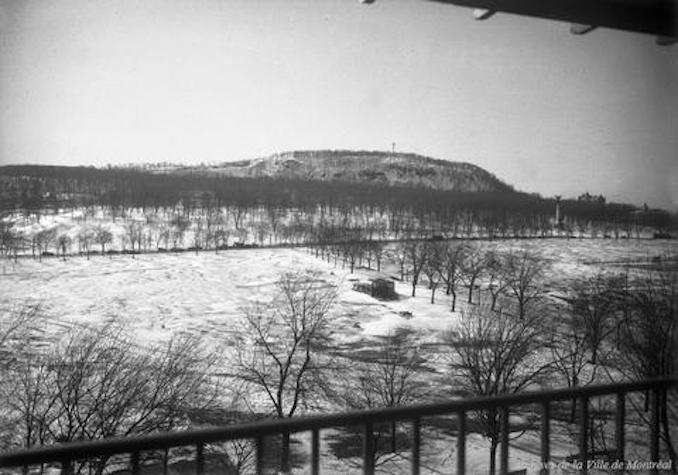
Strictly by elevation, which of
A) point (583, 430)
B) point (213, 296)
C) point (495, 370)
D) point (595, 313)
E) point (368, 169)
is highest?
point (368, 169)

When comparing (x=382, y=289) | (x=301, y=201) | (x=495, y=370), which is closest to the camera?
(x=495, y=370)

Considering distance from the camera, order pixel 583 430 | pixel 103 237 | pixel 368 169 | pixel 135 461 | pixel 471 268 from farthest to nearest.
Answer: pixel 368 169 → pixel 103 237 → pixel 471 268 → pixel 583 430 → pixel 135 461

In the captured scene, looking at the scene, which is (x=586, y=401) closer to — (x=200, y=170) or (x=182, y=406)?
(x=182, y=406)

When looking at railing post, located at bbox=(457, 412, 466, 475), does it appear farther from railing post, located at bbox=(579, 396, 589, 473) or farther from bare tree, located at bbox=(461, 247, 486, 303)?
bare tree, located at bbox=(461, 247, 486, 303)

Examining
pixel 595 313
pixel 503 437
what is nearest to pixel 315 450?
pixel 503 437

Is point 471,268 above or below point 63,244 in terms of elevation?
below

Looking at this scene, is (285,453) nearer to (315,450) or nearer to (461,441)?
(461,441)
